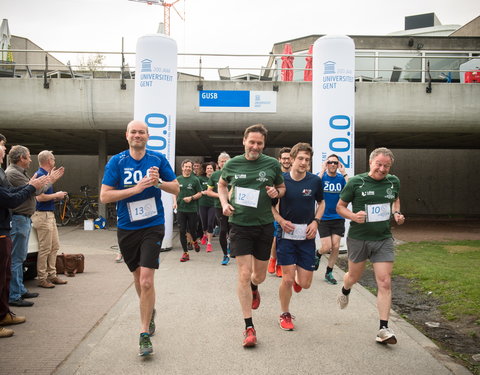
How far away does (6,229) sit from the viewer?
4391 millimetres

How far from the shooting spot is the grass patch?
5.56m

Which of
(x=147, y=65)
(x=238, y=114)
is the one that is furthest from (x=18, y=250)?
(x=238, y=114)

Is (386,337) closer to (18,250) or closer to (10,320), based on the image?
(10,320)

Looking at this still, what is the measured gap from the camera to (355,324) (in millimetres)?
4664

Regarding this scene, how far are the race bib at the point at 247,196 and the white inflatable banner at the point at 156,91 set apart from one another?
5649 millimetres

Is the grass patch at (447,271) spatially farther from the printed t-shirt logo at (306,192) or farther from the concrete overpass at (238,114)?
the concrete overpass at (238,114)

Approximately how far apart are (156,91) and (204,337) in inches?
275

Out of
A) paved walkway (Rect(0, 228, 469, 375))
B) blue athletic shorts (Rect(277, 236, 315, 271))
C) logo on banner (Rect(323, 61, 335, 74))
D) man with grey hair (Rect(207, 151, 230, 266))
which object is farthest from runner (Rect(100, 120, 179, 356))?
logo on banner (Rect(323, 61, 335, 74))

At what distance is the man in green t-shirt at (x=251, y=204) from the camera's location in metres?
4.18

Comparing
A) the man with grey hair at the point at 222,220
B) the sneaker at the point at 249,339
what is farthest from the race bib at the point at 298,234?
the man with grey hair at the point at 222,220

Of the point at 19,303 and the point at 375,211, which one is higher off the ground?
the point at 375,211

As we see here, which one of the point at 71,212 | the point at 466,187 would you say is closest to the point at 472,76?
the point at 466,187

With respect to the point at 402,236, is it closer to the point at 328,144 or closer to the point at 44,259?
the point at 328,144

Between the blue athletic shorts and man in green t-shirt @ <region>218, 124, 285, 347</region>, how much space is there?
0.86 feet
